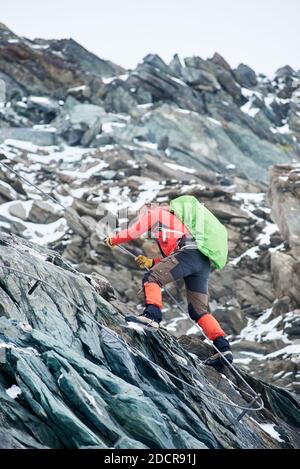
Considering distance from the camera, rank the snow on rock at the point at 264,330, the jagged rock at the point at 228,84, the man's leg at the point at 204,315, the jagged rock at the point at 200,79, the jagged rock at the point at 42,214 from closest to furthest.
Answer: the man's leg at the point at 204,315 < the snow on rock at the point at 264,330 < the jagged rock at the point at 42,214 < the jagged rock at the point at 200,79 < the jagged rock at the point at 228,84

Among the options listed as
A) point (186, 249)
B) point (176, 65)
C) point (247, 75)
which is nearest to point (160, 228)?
point (186, 249)

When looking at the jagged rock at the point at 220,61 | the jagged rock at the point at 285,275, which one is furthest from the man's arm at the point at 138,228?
the jagged rock at the point at 220,61

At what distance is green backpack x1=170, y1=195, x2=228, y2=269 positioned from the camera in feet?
26.7

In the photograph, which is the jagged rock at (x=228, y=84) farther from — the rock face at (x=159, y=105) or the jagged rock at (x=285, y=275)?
the jagged rock at (x=285, y=275)

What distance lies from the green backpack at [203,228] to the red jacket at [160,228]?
10 cm

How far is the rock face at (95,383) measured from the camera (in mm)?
5012

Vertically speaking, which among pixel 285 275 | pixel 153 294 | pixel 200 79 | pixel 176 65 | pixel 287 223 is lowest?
pixel 285 275

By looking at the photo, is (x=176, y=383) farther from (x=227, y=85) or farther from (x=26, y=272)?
(x=227, y=85)

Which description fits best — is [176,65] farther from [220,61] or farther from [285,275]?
[285,275]

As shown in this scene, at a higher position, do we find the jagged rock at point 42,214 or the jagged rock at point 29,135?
the jagged rock at point 29,135

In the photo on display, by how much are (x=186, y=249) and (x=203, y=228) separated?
0.34 metres

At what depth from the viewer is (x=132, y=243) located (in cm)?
2223

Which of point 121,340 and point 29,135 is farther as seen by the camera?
point 29,135

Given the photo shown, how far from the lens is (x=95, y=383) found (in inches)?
221
